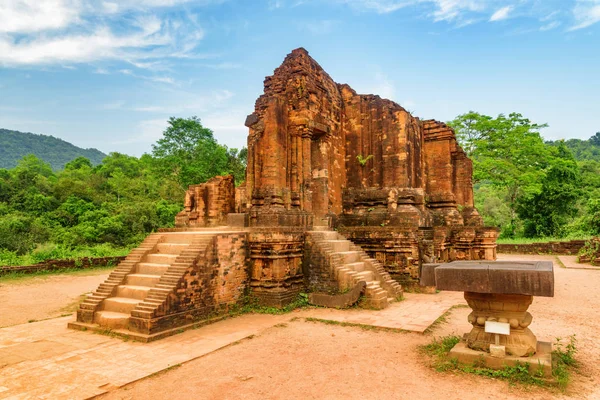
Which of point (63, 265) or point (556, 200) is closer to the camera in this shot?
point (63, 265)

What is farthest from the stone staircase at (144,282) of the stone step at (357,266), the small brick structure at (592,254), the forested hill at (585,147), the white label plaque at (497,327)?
the forested hill at (585,147)

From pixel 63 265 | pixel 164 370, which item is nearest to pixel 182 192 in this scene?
pixel 63 265

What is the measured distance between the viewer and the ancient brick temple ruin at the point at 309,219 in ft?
22.5

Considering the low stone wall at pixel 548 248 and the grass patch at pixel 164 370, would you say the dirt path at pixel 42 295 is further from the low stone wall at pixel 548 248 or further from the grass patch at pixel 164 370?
the low stone wall at pixel 548 248

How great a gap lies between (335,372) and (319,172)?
6751 millimetres

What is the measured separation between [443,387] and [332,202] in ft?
25.1

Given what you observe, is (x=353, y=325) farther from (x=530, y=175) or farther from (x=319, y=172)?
(x=530, y=175)

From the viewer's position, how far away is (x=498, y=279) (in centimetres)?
428

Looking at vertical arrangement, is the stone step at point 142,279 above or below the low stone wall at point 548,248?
above

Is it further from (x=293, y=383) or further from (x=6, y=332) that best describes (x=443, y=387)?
A: (x=6, y=332)

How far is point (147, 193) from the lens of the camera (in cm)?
2984

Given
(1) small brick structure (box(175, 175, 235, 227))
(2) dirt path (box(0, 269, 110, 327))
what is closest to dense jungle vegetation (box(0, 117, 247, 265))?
(2) dirt path (box(0, 269, 110, 327))

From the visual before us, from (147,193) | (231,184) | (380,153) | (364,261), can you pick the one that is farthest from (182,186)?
(364,261)

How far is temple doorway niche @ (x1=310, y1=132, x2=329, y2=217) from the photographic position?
10.5m
